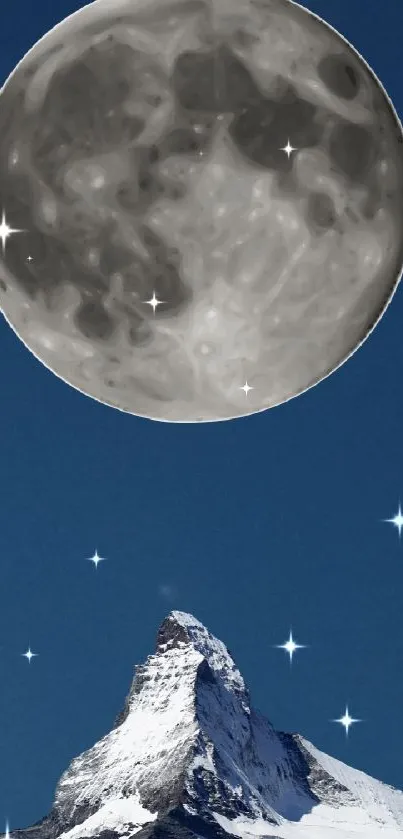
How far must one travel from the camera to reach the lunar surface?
19.2 m

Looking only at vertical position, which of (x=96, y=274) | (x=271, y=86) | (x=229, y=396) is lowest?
(x=229, y=396)

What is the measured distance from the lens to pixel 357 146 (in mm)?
19594

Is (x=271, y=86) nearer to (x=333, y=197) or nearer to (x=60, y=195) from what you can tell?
(x=333, y=197)

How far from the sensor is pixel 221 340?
2000 cm

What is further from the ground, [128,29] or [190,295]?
[128,29]

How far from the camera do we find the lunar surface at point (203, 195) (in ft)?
63.1

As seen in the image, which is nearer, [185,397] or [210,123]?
[210,123]

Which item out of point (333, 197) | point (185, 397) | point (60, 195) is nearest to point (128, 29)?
point (60, 195)

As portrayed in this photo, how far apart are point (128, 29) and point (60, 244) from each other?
131 inches

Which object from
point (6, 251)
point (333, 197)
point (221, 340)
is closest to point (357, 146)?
point (333, 197)

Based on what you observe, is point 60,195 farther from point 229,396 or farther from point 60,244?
point 229,396

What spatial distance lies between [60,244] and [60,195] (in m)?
0.74

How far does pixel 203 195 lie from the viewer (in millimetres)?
19703

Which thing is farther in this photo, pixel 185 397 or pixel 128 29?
pixel 185 397
